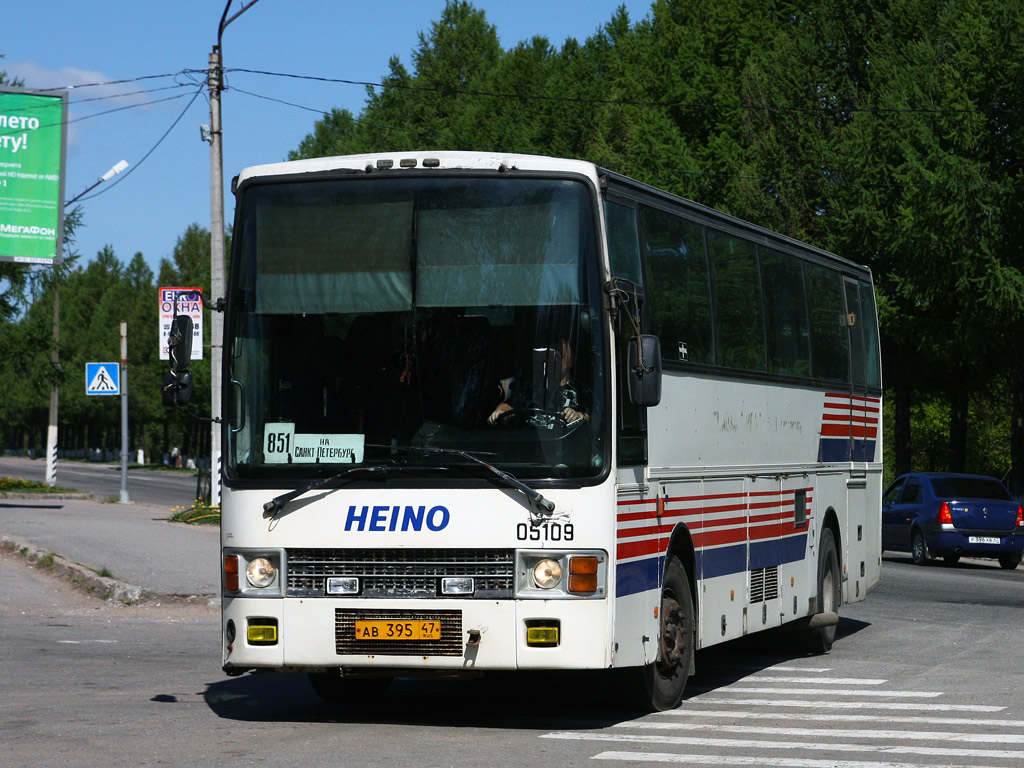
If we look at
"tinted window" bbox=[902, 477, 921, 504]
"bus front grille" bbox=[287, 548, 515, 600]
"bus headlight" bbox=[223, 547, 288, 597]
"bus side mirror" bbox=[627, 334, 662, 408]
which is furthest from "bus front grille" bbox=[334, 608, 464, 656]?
"tinted window" bbox=[902, 477, 921, 504]

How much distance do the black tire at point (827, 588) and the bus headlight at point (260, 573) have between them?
6.48 m

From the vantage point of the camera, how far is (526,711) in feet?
35.4

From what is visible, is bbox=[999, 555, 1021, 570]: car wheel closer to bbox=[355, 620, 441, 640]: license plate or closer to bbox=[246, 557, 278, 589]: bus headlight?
bbox=[355, 620, 441, 640]: license plate

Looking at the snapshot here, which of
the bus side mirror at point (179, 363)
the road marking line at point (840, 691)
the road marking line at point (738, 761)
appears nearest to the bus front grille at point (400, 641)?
the road marking line at point (738, 761)

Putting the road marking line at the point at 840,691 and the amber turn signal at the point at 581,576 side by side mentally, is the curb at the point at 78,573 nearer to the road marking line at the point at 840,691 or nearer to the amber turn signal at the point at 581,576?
the road marking line at the point at 840,691

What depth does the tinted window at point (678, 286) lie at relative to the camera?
35.4ft

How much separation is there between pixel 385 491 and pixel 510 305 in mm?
1318

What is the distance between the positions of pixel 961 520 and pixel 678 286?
17469 mm

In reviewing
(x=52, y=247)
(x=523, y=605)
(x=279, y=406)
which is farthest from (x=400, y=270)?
(x=52, y=247)

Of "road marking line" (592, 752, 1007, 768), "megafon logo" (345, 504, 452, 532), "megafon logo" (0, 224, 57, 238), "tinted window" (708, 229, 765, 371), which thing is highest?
"megafon logo" (0, 224, 57, 238)

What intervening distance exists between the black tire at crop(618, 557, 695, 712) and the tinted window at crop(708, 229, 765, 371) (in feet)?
6.26

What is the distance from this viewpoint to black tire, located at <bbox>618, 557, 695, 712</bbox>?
1036 centimetres

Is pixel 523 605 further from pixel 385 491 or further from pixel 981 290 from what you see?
pixel 981 290

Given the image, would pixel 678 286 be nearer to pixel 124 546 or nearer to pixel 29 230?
pixel 124 546
